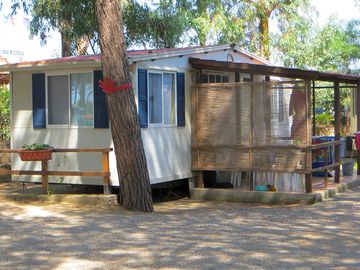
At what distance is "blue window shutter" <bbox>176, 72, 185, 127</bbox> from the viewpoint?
1241 cm

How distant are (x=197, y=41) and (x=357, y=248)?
15615 mm

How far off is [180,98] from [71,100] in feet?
7.18

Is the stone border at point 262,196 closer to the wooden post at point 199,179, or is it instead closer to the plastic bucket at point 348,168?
the wooden post at point 199,179

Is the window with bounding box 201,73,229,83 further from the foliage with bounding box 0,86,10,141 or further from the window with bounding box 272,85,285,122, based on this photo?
the foliage with bounding box 0,86,10,141

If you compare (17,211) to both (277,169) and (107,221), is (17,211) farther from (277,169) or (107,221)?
(277,169)

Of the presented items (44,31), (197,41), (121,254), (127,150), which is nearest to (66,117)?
(127,150)

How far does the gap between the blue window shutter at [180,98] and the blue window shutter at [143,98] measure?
1.03 meters

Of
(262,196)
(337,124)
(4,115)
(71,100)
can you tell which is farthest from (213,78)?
(4,115)

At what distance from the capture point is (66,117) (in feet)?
39.6

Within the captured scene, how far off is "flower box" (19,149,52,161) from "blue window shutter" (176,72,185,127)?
274 cm

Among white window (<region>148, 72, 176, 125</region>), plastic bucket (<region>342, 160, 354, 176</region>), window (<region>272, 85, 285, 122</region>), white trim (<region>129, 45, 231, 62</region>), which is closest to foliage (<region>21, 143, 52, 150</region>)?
white window (<region>148, 72, 176, 125</region>)

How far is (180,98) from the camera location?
1246cm

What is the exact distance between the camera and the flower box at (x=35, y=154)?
36.9ft

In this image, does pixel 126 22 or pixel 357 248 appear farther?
pixel 126 22
